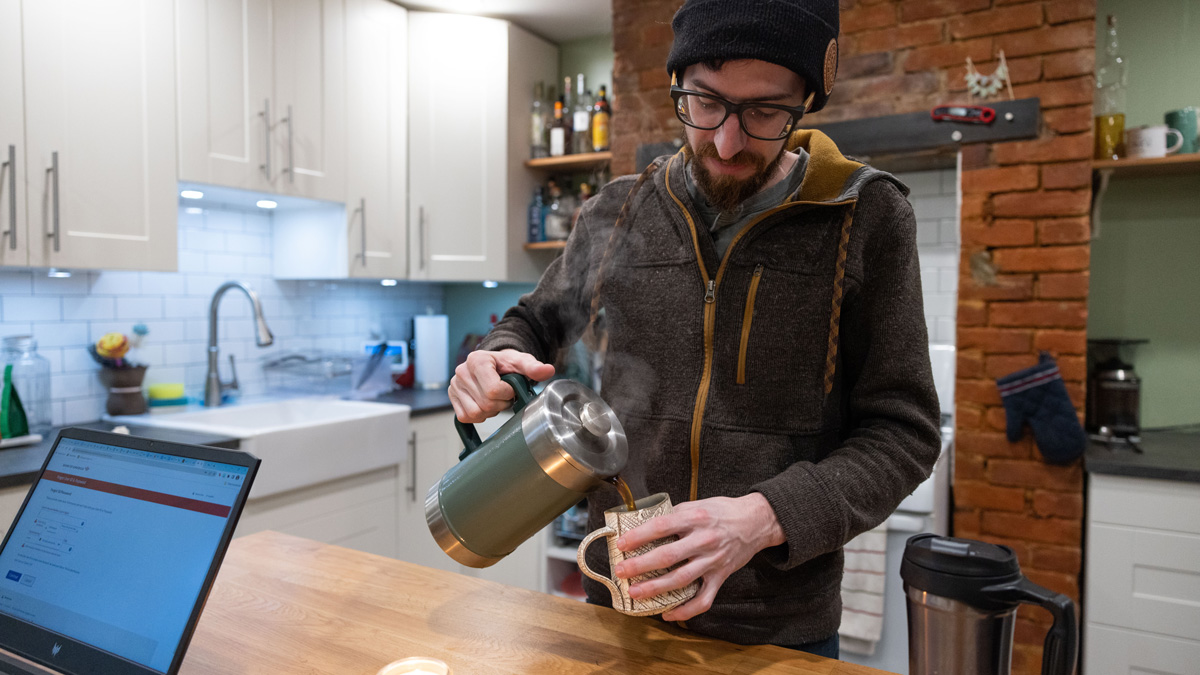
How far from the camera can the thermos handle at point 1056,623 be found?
616 millimetres

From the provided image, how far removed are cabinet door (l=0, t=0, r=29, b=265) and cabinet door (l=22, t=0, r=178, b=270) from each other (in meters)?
0.02

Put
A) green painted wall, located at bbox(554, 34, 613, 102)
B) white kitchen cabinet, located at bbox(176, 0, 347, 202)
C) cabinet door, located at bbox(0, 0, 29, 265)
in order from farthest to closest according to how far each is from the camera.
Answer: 1. green painted wall, located at bbox(554, 34, 613, 102)
2. white kitchen cabinet, located at bbox(176, 0, 347, 202)
3. cabinet door, located at bbox(0, 0, 29, 265)

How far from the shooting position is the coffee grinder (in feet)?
7.58

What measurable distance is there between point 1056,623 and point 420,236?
2.83 m

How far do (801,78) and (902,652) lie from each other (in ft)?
5.93

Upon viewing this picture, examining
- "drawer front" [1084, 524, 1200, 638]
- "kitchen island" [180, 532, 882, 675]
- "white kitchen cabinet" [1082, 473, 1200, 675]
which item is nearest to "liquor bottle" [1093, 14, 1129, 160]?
"white kitchen cabinet" [1082, 473, 1200, 675]

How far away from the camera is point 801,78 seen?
3.06ft

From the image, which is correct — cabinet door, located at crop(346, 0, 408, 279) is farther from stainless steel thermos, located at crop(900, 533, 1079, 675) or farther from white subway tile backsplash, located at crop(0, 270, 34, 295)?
stainless steel thermos, located at crop(900, 533, 1079, 675)

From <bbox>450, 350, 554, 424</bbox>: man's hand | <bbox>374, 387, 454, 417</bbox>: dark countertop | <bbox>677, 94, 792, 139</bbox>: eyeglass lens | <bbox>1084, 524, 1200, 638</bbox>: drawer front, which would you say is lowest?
<bbox>1084, 524, 1200, 638</bbox>: drawer front

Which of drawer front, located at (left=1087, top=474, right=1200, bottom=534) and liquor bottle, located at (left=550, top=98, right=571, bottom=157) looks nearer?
drawer front, located at (left=1087, top=474, right=1200, bottom=534)

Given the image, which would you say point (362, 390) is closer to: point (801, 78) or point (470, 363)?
point (470, 363)

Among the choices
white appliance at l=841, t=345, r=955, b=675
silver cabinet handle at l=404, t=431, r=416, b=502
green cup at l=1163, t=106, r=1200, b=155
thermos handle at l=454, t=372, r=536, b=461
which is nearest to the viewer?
thermos handle at l=454, t=372, r=536, b=461

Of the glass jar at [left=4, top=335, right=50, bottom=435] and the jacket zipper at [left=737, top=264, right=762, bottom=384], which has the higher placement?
the jacket zipper at [left=737, top=264, right=762, bottom=384]

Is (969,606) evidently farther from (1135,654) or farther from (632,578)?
(1135,654)
